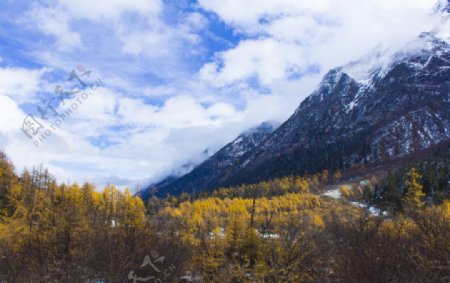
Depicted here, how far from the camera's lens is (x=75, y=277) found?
14.4 m

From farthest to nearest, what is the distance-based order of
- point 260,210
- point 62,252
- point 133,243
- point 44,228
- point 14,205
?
point 260,210
point 14,205
point 44,228
point 62,252
point 133,243

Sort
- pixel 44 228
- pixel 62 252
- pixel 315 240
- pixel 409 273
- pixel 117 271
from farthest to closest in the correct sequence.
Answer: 1. pixel 315 240
2. pixel 44 228
3. pixel 62 252
4. pixel 117 271
5. pixel 409 273

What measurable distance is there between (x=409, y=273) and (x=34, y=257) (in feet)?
67.4

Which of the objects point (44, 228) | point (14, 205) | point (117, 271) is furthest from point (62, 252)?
point (14, 205)

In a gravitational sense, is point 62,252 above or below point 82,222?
below

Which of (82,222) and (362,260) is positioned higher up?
(82,222)

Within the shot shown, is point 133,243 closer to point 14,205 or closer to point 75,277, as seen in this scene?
point 75,277

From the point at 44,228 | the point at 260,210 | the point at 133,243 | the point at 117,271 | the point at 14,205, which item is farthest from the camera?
the point at 260,210

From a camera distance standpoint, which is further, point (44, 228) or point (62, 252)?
point (44, 228)

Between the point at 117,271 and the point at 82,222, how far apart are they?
1593 centimetres

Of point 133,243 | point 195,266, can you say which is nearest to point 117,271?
point 133,243

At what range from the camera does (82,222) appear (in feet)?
98.5

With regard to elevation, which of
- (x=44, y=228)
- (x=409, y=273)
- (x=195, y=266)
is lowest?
(x=195, y=266)

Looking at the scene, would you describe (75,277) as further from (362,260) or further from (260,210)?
(260,210)
